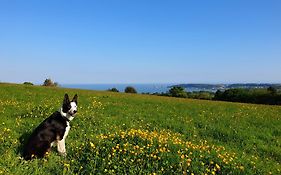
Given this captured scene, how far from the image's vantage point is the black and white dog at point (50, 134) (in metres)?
10.2

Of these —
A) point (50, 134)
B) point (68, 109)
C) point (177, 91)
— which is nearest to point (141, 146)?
point (68, 109)

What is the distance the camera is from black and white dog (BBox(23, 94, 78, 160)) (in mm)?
10203

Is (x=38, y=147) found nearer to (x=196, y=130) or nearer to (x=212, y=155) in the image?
(x=212, y=155)

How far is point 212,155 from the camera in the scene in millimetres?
11289

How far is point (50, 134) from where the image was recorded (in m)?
10.7

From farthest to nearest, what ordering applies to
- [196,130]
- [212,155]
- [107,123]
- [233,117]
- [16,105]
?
[233,117]
[16,105]
[196,130]
[107,123]
[212,155]

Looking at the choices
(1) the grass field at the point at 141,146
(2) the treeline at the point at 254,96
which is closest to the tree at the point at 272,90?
(2) the treeline at the point at 254,96

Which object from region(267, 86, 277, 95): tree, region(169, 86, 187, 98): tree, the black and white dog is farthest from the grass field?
region(169, 86, 187, 98): tree

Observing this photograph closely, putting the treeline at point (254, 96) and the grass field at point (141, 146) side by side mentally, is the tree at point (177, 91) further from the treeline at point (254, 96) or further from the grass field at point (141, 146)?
the grass field at point (141, 146)

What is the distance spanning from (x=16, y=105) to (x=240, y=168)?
13.1 metres

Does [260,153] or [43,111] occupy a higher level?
[43,111]

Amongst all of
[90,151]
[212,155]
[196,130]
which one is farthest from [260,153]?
[90,151]

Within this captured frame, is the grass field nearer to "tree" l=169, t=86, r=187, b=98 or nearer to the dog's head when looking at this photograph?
the dog's head

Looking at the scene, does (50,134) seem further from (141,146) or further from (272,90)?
(272,90)
